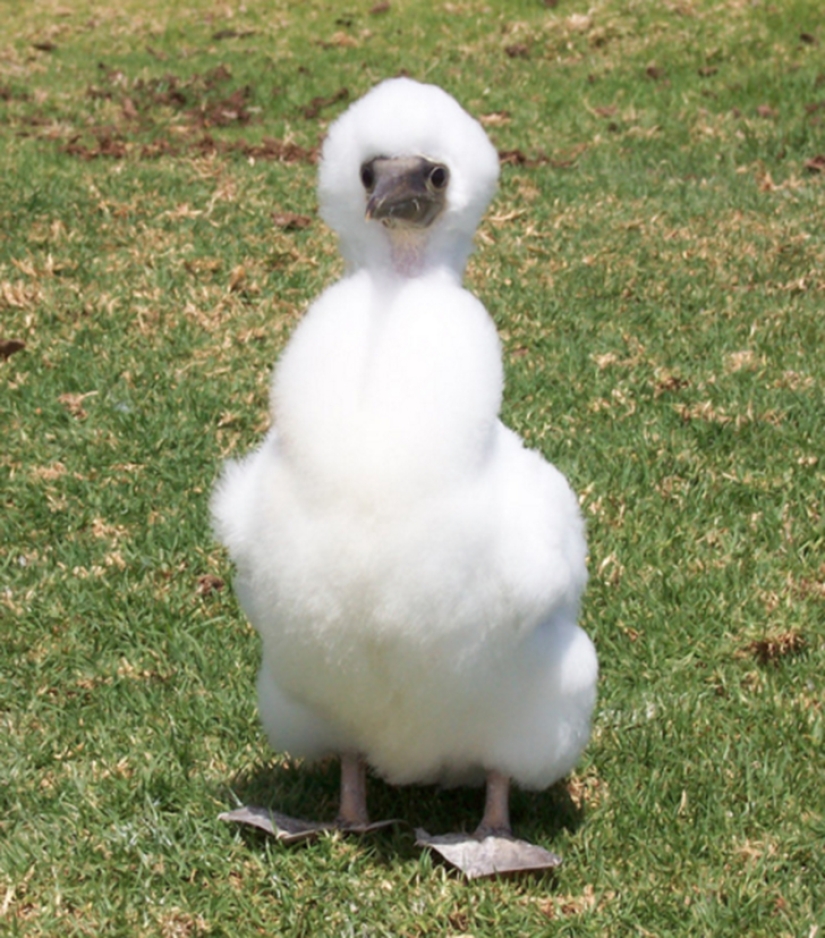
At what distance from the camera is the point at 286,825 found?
12.3ft

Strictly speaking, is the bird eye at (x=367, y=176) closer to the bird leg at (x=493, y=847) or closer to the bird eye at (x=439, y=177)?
the bird eye at (x=439, y=177)

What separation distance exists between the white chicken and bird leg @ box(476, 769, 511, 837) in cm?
6

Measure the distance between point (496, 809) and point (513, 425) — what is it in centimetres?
280

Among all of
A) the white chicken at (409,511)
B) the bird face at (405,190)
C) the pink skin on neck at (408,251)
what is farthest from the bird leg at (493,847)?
the bird face at (405,190)

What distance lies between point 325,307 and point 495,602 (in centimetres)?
85

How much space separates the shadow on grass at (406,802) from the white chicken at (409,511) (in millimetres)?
257

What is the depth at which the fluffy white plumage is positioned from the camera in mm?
3238

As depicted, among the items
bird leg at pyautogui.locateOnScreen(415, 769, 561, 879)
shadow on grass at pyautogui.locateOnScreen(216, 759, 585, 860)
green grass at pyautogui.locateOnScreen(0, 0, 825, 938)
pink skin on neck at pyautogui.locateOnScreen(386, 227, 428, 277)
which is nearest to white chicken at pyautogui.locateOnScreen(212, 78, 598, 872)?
pink skin on neck at pyautogui.locateOnScreen(386, 227, 428, 277)

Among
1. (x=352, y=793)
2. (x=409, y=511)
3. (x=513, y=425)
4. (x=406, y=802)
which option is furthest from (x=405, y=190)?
(x=513, y=425)

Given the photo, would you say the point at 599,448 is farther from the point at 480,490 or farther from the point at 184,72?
the point at 184,72

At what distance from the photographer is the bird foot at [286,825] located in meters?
3.69

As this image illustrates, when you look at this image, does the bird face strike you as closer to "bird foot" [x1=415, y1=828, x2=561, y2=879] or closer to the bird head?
the bird head

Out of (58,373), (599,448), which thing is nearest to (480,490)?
(599,448)

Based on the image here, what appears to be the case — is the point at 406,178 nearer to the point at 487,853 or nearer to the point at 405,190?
the point at 405,190
